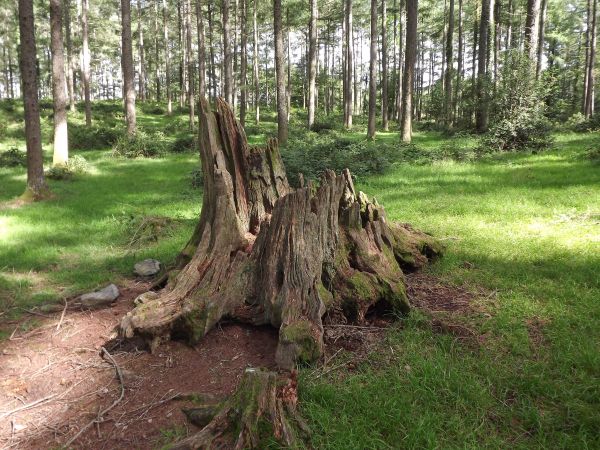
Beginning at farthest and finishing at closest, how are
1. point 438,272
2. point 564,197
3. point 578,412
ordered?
point 564,197 < point 438,272 < point 578,412

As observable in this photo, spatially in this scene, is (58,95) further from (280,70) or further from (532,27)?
(532,27)

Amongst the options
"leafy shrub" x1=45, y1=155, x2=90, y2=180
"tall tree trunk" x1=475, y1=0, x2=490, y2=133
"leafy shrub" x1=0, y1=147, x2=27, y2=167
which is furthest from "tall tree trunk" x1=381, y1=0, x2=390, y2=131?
"leafy shrub" x1=0, y1=147, x2=27, y2=167

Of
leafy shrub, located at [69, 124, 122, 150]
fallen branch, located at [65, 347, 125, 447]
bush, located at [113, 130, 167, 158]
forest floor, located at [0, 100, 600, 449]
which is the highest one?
leafy shrub, located at [69, 124, 122, 150]

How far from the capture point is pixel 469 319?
14.7 feet

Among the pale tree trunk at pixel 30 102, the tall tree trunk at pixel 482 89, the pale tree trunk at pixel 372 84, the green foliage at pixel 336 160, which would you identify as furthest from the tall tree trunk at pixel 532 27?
the pale tree trunk at pixel 30 102

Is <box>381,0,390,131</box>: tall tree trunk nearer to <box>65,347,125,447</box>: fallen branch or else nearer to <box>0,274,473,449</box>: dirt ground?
<box>0,274,473,449</box>: dirt ground

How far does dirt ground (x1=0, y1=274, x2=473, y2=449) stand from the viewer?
3.29m

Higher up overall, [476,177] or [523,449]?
[476,177]

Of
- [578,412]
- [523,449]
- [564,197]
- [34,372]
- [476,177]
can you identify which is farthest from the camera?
[476,177]

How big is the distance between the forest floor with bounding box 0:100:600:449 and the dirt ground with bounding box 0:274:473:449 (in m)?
0.02

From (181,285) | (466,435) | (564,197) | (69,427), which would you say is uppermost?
(564,197)

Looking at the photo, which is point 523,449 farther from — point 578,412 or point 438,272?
point 438,272

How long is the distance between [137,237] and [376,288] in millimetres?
5363

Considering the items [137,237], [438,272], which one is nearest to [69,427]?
[438,272]
